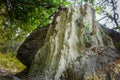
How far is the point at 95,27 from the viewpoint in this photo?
7953 mm

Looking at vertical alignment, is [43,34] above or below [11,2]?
below

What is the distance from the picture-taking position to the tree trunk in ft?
20.5

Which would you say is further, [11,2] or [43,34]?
[43,34]

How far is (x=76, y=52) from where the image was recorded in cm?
711

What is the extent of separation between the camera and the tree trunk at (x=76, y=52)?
6.24 metres

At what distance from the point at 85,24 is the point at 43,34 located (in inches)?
87.8

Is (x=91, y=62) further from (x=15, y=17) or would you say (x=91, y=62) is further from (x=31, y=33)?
(x=31, y=33)

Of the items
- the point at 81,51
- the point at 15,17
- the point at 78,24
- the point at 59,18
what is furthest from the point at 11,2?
the point at 81,51

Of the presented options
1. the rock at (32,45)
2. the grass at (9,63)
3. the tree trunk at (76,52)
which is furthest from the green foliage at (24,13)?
the grass at (9,63)

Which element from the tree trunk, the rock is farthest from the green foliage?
the tree trunk

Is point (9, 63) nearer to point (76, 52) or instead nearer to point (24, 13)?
point (24, 13)

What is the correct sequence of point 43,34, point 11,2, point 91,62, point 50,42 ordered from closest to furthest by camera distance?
1. point 91,62
2. point 50,42
3. point 11,2
4. point 43,34

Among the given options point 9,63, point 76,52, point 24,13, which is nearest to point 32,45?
point 24,13

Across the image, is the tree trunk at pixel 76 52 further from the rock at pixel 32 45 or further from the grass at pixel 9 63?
the grass at pixel 9 63
